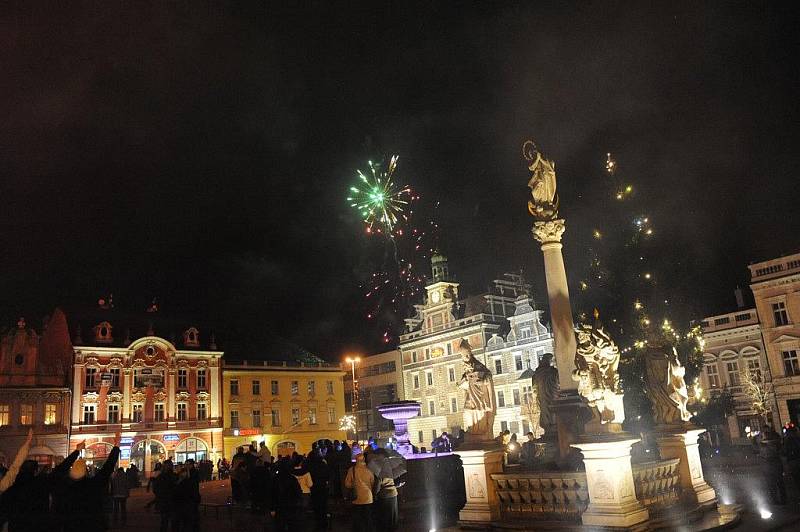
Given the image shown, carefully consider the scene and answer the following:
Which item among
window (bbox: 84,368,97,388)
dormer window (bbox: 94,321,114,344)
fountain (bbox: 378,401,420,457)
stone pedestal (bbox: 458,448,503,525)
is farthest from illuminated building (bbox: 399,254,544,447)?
stone pedestal (bbox: 458,448,503,525)

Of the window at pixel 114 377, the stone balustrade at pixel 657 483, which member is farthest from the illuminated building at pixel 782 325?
the window at pixel 114 377

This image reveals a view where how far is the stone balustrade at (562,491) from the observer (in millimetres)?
10867

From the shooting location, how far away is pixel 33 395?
45562 millimetres

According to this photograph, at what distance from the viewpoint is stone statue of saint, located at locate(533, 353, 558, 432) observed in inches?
646

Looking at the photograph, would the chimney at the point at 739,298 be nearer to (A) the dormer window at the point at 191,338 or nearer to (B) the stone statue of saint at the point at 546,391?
(B) the stone statue of saint at the point at 546,391

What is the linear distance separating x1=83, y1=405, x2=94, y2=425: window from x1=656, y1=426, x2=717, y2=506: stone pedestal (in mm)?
46692

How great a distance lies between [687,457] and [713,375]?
36.0m

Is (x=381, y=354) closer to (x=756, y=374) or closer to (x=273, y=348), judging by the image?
(x=273, y=348)

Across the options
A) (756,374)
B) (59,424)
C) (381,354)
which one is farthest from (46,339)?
(756,374)

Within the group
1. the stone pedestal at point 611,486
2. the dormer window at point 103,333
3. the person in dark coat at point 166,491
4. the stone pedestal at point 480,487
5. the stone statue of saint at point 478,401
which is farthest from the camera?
the dormer window at point 103,333

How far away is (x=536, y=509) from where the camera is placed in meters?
11.4

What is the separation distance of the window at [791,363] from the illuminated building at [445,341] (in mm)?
22783

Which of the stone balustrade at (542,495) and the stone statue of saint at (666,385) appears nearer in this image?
the stone balustrade at (542,495)

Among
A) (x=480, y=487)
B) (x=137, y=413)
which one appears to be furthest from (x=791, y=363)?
(x=137, y=413)
